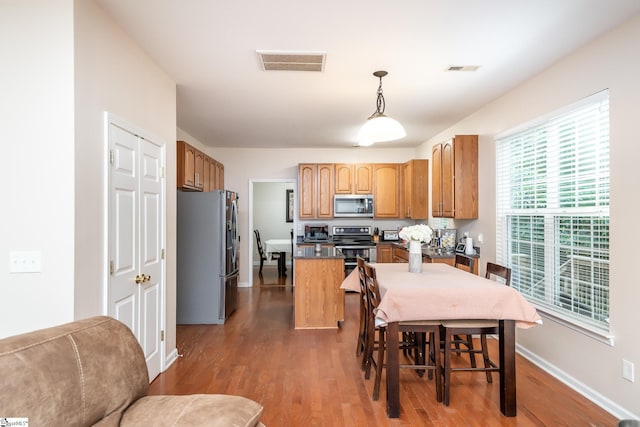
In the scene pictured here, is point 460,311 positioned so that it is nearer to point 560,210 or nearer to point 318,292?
point 560,210

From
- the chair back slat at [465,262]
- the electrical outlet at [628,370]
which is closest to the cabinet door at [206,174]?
the chair back slat at [465,262]

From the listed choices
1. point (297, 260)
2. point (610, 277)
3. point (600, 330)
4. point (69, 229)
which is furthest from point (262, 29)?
point (600, 330)

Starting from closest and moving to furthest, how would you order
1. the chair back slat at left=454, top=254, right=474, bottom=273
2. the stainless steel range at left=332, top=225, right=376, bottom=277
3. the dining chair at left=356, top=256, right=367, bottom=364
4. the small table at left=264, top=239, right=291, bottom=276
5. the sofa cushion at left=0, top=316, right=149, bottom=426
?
the sofa cushion at left=0, top=316, right=149, bottom=426
the dining chair at left=356, top=256, right=367, bottom=364
the chair back slat at left=454, top=254, right=474, bottom=273
the stainless steel range at left=332, top=225, right=376, bottom=277
the small table at left=264, top=239, right=291, bottom=276

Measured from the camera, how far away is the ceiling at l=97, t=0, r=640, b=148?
2.17m

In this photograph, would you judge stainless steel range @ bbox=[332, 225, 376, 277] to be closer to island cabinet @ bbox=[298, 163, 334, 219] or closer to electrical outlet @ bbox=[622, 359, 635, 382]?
island cabinet @ bbox=[298, 163, 334, 219]

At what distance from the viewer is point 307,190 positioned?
6332mm

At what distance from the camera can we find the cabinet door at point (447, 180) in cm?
447

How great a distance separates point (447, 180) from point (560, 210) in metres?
1.70

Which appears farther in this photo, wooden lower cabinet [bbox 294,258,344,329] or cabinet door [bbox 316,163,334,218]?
cabinet door [bbox 316,163,334,218]

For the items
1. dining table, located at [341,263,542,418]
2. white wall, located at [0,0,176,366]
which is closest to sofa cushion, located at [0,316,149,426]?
white wall, located at [0,0,176,366]

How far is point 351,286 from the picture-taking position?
11.4 ft

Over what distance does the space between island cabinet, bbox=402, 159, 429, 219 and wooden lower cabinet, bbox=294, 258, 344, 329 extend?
2406 mm

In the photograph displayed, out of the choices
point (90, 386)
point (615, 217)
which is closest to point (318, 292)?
point (615, 217)

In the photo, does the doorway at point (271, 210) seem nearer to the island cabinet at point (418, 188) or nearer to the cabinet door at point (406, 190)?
the cabinet door at point (406, 190)
